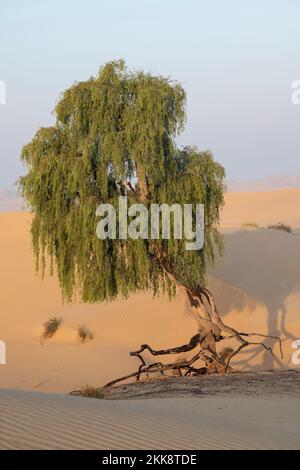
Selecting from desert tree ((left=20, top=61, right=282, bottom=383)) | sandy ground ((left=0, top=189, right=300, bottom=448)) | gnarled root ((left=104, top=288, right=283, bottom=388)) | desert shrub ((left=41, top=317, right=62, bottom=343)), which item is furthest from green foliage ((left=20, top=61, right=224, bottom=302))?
desert shrub ((left=41, top=317, right=62, bottom=343))

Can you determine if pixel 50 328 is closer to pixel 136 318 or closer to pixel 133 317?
pixel 133 317

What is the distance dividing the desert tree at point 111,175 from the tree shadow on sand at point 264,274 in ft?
24.2

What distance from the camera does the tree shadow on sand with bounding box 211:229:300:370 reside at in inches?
1051

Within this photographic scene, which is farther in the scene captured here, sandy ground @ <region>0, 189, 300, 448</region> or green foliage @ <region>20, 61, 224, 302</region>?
sandy ground @ <region>0, 189, 300, 448</region>

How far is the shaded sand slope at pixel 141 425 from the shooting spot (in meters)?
8.27

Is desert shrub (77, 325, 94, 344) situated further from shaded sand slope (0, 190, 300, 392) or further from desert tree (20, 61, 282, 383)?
desert tree (20, 61, 282, 383)

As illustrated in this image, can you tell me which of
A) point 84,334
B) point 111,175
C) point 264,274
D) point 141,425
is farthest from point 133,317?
point 141,425

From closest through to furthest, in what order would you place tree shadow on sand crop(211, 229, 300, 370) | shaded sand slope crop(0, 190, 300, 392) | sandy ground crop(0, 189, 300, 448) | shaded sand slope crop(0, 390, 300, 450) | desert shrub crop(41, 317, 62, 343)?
shaded sand slope crop(0, 390, 300, 450) < sandy ground crop(0, 189, 300, 448) < shaded sand slope crop(0, 190, 300, 392) < tree shadow on sand crop(211, 229, 300, 370) < desert shrub crop(41, 317, 62, 343)

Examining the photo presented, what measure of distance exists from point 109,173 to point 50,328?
12834 mm

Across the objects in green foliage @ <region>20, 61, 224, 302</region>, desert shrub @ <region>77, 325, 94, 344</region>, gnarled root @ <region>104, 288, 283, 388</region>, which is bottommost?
desert shrub @ <region>77, 325, 94, 344</region>

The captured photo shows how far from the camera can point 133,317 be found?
3050 centimetres

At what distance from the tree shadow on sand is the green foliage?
7.41m

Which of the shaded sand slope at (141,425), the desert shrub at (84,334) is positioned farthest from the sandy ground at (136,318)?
the shaded sand slope at (141,425)

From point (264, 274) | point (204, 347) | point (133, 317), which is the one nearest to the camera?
point (204, 347)
